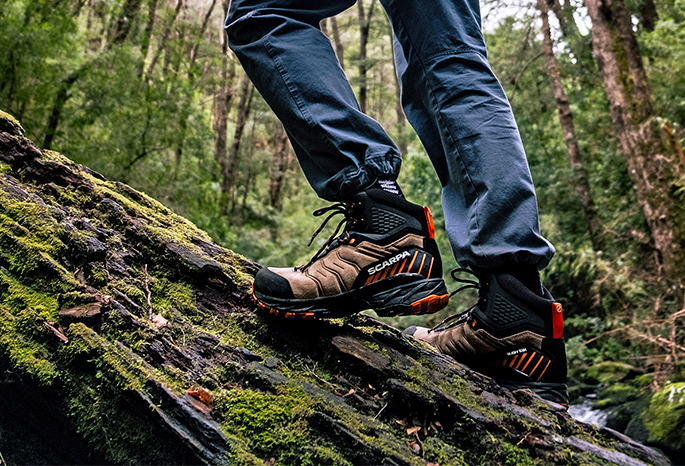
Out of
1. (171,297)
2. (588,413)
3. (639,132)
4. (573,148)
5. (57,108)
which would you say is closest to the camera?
(171,297)

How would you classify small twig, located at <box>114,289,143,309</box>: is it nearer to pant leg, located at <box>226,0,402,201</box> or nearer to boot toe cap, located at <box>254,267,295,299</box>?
boot toe cap, located at <box>254,267,295,299</box>

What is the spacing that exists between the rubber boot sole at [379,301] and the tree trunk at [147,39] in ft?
23.1

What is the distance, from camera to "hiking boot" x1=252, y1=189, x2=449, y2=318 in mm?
1644

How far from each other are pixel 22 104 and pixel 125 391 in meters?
5.78

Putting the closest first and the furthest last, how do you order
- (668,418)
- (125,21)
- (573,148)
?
(668,418) → (125,21) → (573,148)

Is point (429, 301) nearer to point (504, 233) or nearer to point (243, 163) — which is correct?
point (504, 233)

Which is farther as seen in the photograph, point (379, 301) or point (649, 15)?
point (649, 15)

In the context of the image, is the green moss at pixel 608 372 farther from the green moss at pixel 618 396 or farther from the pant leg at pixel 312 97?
the pant leg at pixel 312 97

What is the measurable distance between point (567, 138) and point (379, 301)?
33.2 feet

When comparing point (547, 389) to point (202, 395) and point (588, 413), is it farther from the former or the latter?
point (588, 413)

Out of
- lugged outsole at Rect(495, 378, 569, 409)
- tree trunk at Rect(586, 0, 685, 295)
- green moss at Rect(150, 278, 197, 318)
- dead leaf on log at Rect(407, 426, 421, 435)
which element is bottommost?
green moss at Rect(150, 278, 197, 318)

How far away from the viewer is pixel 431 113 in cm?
178

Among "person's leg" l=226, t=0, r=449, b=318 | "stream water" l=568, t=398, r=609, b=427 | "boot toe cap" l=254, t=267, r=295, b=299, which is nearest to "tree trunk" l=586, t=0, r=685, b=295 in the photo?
"stream water" l=568, t=398, r=609, b=427

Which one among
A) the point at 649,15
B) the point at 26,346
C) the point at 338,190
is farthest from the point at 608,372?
the point at 649,15
